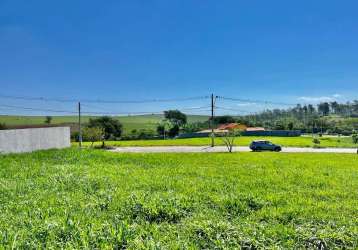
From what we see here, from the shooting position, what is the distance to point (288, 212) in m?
5.21

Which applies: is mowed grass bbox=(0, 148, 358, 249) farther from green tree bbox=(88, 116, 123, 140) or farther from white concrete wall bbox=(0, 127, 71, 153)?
green tree bbox=(88, 116, 123, 140)

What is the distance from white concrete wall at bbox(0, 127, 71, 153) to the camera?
2025 centimetres

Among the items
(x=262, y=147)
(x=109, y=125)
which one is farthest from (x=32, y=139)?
(x=109, y=125)

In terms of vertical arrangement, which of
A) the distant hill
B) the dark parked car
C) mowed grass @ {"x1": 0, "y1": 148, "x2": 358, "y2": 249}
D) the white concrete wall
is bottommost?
the dark parked car

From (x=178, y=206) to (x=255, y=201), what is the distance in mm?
1490

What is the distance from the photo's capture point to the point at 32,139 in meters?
22.9

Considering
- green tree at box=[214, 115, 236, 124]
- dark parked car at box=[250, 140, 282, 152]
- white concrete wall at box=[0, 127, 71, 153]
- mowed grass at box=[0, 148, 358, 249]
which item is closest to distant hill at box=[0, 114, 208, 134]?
green tree at box=[214, 115, 236, 124]

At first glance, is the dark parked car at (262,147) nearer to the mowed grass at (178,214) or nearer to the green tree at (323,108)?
the mowed grass at (178,214)

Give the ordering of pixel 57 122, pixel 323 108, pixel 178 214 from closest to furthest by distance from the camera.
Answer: pixel 178 214 < pixel 57 122 < pixel 323 108

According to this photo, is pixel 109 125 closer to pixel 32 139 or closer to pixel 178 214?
pixel 32 139

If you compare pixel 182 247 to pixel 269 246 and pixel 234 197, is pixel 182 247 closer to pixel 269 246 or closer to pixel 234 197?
pixel 269 246

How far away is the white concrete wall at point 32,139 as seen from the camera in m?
20.2

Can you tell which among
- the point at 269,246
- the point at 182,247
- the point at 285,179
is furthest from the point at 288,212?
the point at 285,179

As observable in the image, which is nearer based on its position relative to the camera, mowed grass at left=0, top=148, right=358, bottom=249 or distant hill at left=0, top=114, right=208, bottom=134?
mowed grass at left=0, top=148, right=358, bottom=249
